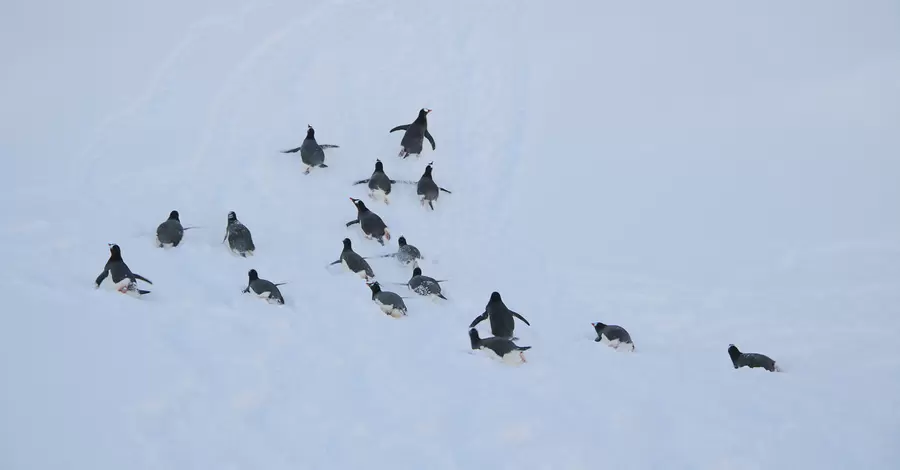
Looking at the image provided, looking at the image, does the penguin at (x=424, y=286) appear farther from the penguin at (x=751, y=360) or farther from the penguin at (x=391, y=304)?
the penguin at (x=751, y=360)

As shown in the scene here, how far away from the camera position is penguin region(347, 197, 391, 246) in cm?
890

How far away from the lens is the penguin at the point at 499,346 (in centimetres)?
691

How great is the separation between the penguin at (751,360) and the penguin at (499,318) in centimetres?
201

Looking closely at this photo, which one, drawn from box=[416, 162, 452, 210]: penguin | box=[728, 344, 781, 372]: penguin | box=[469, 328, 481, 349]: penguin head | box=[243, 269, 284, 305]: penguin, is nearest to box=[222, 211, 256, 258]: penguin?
box=[243, 269, 284, 305]: penguin

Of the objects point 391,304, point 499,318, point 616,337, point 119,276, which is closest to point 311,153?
point 391,304

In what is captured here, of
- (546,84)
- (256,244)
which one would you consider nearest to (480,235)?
(256,244)

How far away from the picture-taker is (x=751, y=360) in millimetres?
7480

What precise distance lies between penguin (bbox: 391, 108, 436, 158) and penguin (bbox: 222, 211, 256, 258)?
9.99 feet

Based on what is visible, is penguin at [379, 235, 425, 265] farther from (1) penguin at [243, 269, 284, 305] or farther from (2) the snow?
(1) penguin at [243, 269, 284, 305]

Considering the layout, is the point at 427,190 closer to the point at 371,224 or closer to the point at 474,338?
the point at 371,224

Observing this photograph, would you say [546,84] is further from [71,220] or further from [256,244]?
[71,220]

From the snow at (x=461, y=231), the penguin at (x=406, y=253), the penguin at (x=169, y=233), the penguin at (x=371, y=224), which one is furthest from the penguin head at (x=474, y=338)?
the penguin at (x=169, y=233)

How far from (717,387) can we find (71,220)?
6586 mm

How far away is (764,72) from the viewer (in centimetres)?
1355
